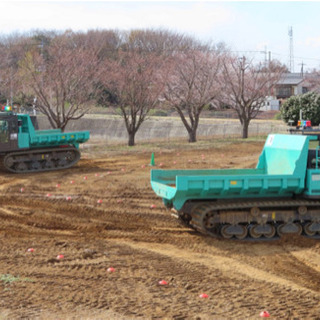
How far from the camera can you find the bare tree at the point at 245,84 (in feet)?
110

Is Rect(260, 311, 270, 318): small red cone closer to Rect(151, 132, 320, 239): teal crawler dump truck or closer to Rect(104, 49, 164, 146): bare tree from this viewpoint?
Rect(151, 132, 320, 239): teal crawler dump truck

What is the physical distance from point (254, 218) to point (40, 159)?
12197 mm

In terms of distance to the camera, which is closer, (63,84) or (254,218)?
(254,218)

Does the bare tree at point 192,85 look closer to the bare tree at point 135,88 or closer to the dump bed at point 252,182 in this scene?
the bare tree at point 135,88

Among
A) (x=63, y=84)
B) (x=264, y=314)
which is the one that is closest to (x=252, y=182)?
(x=264, y=314)

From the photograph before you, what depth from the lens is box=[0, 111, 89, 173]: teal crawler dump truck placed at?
19.8 m

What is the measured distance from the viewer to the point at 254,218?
10.4m

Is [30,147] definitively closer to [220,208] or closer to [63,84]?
[63,84]

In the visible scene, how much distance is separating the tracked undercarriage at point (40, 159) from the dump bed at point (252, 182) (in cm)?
1024

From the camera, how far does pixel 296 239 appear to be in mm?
Answer: 10406

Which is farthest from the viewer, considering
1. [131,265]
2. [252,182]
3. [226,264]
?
[252,182]

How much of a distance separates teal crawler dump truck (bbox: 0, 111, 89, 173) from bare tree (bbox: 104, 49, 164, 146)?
9564 millimetres

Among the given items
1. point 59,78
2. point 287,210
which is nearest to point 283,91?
point 59,78

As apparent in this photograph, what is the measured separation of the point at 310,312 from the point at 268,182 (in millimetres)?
3919
